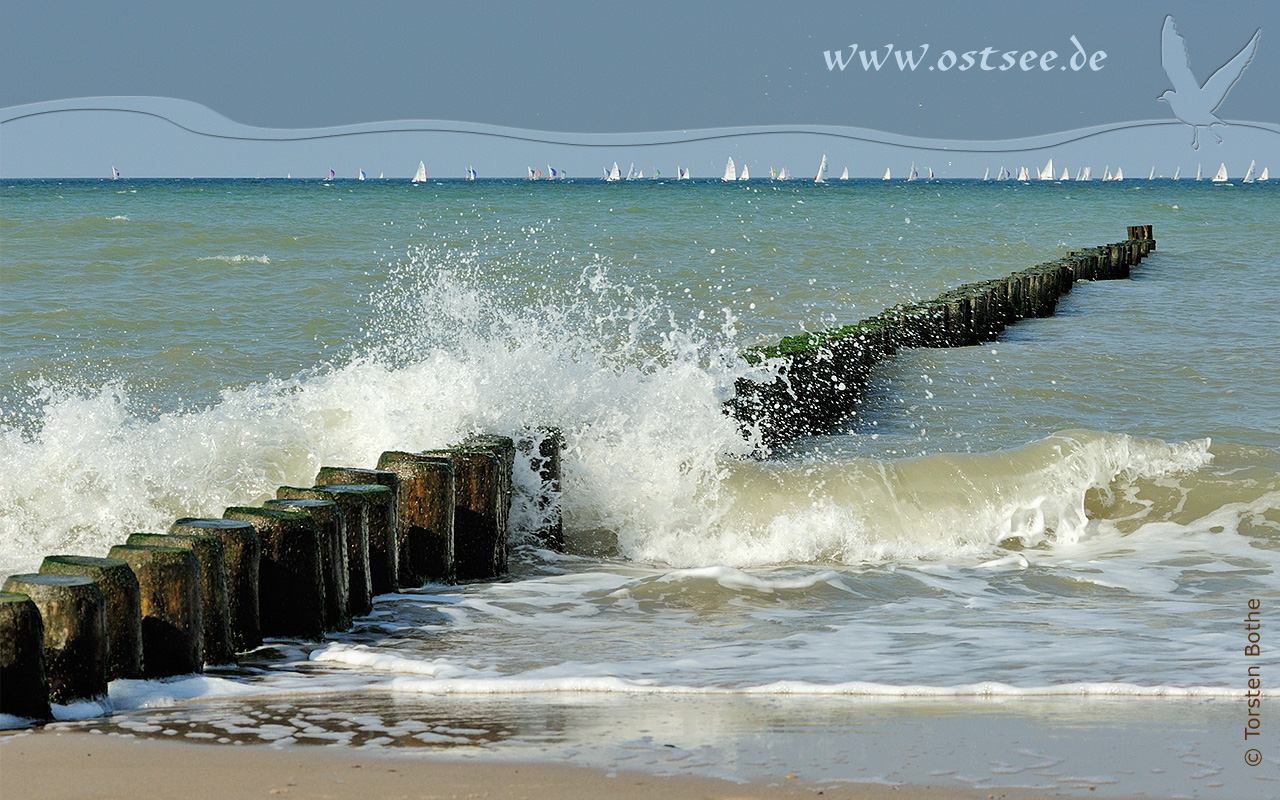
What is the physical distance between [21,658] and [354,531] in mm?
1555

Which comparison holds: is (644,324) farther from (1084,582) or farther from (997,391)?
(1084,582)

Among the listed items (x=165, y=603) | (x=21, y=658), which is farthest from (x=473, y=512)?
(x=21, y=658)

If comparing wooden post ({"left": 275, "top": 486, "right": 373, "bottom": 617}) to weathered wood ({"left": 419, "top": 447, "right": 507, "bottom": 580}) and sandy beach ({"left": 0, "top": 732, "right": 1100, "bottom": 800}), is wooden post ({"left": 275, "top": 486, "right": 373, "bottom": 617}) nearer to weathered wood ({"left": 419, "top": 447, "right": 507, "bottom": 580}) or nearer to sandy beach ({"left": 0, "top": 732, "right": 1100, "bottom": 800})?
weathered wood ({"left": 419, "top": 447, "right": 507, "bottom": 580})

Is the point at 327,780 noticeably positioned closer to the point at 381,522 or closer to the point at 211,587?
the point at 211,587

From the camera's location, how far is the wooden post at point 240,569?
4.14 m

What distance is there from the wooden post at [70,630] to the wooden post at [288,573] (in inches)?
33.3

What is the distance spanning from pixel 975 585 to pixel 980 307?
8.85m

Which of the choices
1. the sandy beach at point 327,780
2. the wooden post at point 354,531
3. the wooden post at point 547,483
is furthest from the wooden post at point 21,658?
the wooden post at point 547,483

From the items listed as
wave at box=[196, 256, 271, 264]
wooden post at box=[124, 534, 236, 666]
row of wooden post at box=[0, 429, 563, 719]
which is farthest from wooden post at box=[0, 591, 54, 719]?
wave at box=[196, 256, 271, 264]

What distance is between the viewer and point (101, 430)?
6.97 metres

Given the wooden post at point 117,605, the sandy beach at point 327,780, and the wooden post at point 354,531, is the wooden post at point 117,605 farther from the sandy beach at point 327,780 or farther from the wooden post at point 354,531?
the wooden post at point 354,531

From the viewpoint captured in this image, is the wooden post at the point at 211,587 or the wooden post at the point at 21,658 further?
the wooden post at the point at 211,587

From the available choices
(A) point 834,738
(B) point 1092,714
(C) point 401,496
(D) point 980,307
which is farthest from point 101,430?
(D) point 980,307

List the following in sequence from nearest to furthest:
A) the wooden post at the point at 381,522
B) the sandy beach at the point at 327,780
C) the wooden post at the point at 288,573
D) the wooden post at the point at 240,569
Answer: the sandy beach at the point at 327,780 < the wooden post at the point at 240,569 < the wooden post at the point at 288,573 < the wooden post at the point at 381,522
